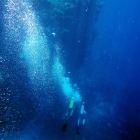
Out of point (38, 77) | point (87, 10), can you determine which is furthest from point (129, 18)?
point (38, 77)

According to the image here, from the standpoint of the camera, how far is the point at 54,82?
1123cm

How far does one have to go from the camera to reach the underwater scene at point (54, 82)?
8234 millimetres

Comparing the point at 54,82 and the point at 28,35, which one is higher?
the point at 28,35

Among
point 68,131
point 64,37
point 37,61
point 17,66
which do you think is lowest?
point 68,131

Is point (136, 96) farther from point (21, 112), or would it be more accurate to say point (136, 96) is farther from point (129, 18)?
point (129, 18)

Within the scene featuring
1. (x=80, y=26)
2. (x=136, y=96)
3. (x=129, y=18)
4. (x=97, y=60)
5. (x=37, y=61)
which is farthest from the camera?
(x=129, y=18)

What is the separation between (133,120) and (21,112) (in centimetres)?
966

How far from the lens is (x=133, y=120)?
39.8ft

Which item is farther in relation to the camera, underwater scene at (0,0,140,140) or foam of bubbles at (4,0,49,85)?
foam of bubbles at (4,0,49,85)

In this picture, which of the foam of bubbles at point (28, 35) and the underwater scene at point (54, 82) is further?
the foam of bubbles at point (28, 35)

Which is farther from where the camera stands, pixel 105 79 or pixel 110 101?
pixel 105 79

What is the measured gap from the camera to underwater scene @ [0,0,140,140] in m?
8.23

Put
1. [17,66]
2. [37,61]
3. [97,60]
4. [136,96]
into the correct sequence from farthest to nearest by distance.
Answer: [97,60] → [136,96] → [37,61] → [17,66]

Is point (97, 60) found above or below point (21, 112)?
above
